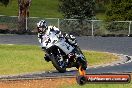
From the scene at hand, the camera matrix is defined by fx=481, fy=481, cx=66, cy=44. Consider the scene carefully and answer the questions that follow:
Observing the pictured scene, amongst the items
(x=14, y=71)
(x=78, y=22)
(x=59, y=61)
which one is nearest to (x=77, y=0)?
(x=78, y=22)

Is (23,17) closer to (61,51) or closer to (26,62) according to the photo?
(26,62)

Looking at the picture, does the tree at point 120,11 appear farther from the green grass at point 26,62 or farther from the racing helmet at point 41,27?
the racing helmet at point 41,27

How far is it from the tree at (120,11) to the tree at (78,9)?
73.2 inches

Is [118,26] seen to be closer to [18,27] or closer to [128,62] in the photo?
[18,27]

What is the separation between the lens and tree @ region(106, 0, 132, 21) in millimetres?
45844

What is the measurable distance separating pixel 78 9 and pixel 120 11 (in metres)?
4.11

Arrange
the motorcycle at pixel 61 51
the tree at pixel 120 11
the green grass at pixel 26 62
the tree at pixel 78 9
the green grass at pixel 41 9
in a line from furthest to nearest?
the green grass at pixel 41 9
the tree at pixel 78 9
the tree at pixel 120 11
the green grass at pixel 26 62
the motorcycle at pixel 61 51

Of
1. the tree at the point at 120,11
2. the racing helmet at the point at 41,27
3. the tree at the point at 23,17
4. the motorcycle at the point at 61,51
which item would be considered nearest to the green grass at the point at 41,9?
the tree at the point at 120,11

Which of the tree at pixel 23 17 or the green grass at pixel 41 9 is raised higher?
the tree at pixel 23 17

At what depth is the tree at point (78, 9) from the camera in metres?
46.9

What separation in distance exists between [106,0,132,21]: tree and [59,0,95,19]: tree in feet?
6.10

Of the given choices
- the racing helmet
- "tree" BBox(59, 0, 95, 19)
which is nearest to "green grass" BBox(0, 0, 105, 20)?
"tree" BBox(59, 0, 95, 19)

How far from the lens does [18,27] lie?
144 feet

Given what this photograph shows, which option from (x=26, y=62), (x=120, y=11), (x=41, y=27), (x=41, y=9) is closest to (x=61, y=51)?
(x=41, y=27)
